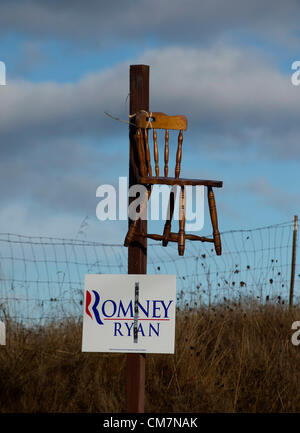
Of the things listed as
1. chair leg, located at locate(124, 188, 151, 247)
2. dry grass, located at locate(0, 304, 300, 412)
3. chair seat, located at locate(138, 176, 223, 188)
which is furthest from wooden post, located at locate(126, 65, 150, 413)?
dry grass, located at locate(0, 304, 300, 412)

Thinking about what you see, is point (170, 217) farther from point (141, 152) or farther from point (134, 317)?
point (134, 317)

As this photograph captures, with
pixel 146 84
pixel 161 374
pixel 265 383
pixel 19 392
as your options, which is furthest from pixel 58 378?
pixel 146 84

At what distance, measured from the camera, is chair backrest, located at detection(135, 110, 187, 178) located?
13.4 ft

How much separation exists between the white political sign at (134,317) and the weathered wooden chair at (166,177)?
0.83 ft

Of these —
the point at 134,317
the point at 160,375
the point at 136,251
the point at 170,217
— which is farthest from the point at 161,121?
the point at 160,375

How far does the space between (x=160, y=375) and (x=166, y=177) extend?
1737 millimetres

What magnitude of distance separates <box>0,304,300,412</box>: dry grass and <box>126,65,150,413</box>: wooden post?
42cm

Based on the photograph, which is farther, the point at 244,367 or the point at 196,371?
the point at 244,367

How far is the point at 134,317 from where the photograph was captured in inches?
155
